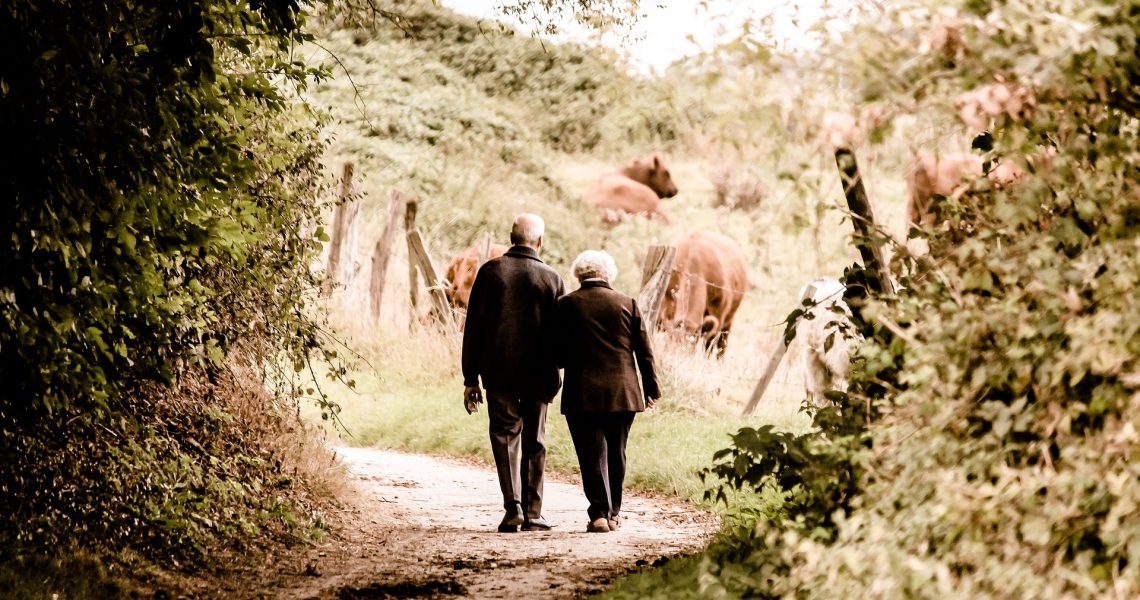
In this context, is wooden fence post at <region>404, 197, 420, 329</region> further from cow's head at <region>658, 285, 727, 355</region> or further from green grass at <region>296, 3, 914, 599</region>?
cow's head at <region>658, 285, 727, 355</region>

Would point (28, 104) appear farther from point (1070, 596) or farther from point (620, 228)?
point (620, 228)

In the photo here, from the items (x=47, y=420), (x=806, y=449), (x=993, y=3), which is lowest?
(x=47, y=420)

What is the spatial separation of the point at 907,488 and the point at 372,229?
20.3 m

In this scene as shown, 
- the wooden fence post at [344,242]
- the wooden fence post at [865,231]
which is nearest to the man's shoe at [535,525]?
the wooden fence post at [865,231]

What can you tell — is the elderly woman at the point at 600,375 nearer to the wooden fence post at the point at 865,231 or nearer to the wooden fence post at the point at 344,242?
the wooden fence post at the point at 865,231

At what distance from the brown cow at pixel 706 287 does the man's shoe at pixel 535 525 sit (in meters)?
7.98

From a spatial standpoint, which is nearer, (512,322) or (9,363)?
(9,363)

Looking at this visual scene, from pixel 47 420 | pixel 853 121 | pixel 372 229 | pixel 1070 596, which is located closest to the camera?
pixel 1070 596

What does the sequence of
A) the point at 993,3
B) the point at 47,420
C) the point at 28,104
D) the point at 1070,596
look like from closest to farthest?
the point at 1070,596
the point at 993,3
the point at 28,104
the point at 47,420

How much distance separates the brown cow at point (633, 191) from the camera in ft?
98.7

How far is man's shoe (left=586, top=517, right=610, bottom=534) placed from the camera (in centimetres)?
806

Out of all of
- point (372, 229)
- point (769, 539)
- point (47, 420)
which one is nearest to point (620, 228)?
point (372, 229)

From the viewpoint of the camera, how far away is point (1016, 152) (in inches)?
140

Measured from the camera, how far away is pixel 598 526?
26.5ft
